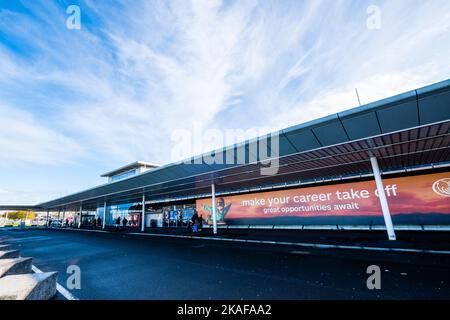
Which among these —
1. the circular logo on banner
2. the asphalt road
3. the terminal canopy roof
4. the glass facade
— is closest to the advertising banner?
the circular logo on banner

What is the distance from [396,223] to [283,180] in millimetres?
7429

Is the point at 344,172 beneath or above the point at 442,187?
→ above

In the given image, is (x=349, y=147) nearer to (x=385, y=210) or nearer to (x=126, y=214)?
(x=385, y=210)

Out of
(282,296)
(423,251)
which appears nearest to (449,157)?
(423,251)

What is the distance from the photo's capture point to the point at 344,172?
1440 centimetres

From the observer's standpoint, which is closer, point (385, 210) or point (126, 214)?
point (385, 210)

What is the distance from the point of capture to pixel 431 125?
23.8 ft

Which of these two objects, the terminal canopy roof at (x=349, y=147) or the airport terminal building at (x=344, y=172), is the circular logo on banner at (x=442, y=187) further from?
the terminal canopy roof at (x=349, y=147)

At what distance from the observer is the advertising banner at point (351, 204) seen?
12.1 meters

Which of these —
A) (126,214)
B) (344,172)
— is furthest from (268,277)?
(126,214)

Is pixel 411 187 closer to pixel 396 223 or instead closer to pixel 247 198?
pixel 396 223

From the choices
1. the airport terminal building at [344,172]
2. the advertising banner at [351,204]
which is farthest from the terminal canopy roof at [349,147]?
the advertising banner at [351,204]

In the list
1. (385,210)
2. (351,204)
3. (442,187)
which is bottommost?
(351,204)

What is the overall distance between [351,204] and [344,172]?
2.30m
